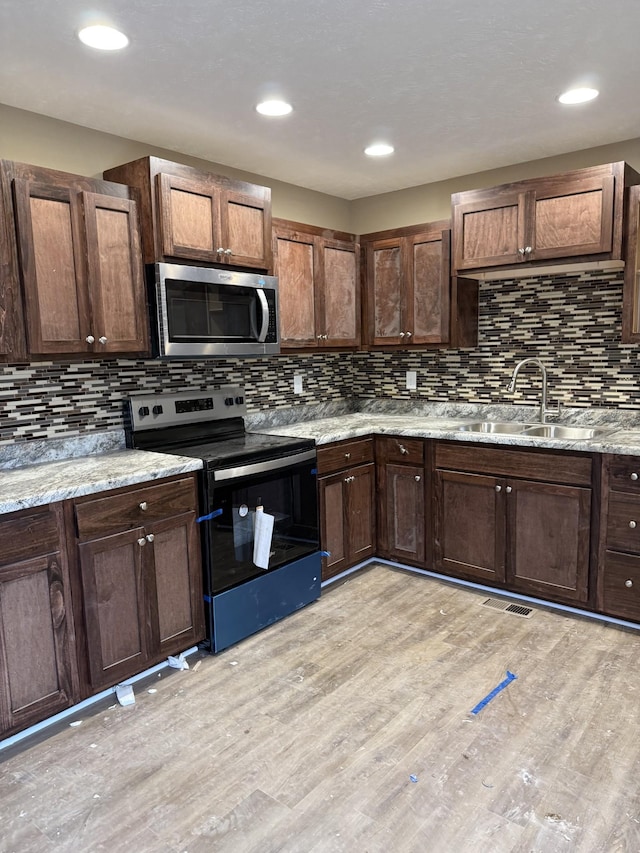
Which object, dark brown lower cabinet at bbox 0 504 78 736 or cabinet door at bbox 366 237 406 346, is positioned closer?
dark brown lower cabinet at bbox 0 504 78 736

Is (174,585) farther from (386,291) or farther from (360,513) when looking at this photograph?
(386,291)

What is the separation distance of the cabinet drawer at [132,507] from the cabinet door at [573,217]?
2163 mm

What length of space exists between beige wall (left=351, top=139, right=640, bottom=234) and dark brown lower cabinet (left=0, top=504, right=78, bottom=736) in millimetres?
2978

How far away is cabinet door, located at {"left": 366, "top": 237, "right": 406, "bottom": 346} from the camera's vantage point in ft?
12.3

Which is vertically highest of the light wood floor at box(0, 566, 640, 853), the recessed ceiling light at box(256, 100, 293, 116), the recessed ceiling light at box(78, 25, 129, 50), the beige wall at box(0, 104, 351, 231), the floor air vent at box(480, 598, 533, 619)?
the recessed ceiling light at box(256, 100, 293, 116)

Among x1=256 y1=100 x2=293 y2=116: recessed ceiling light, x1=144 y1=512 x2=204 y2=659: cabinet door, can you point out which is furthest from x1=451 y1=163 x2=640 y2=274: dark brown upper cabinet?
x1=144 y1=512 x2=204 y2=659: cabinet door

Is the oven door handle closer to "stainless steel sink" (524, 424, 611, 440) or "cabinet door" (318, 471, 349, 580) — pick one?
"cabinet door" (318, 471, 349, 580)

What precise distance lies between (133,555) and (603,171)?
280 centimetres

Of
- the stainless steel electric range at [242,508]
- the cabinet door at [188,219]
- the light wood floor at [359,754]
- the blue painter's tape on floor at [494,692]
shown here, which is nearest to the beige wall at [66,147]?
the cabinet door at [188,219]

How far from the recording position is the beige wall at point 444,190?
10.4 ft

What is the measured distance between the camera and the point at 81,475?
2.35 m

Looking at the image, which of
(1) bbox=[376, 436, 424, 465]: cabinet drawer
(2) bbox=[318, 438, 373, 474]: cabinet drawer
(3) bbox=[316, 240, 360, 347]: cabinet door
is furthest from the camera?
(3) bbox=[316, 240, 360, 347]: cabinet door

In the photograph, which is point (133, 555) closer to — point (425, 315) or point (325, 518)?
point (325, 518)

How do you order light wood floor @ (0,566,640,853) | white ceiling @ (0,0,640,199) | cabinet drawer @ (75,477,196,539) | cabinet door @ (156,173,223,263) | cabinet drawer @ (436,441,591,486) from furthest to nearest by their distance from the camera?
cabinet drawer @ (436,441,591,486) → cabinet door @ (156,173,223,263) → cabinet drawer @ (75,477,196,539) → white ceiling @ (0,0,640,199) → light wood floor @ (0,566,640,853)
